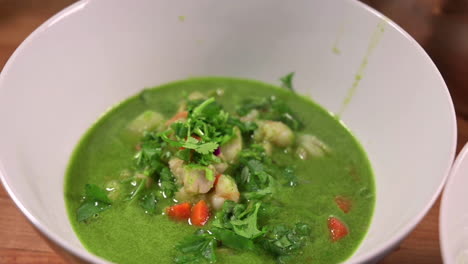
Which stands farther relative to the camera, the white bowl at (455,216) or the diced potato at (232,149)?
the diced potato at (232,149)

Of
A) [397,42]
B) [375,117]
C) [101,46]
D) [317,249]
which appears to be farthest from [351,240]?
[101,46]

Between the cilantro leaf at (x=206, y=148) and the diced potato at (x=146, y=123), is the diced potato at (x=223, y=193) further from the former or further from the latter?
the diced potato at (x=146, y=123)

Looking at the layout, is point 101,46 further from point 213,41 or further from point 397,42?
point 397,42

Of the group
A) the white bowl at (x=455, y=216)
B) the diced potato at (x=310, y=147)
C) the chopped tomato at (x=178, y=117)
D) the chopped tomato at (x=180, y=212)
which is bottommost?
the chopped tomato at (x=180, y=212)

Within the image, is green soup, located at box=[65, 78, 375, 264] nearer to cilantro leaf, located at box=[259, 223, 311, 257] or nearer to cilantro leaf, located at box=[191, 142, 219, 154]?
cilantro leaf, located at box=[259, 223, 311, 257]

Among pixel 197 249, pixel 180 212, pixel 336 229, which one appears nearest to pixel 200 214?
pixel 180 212

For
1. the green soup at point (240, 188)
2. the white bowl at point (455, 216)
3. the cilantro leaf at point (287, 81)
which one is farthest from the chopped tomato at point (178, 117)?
the white bowl at point (455, 216)

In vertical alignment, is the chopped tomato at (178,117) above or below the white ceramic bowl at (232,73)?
below
